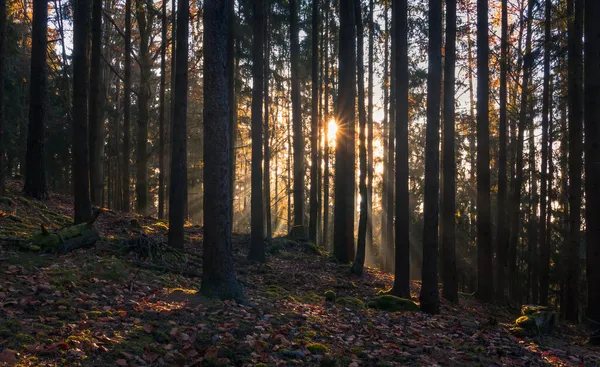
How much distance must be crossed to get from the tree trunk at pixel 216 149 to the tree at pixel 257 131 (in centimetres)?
616

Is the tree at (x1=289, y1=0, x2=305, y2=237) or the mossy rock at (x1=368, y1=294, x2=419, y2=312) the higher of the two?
the tree at (x1=289, y1=0, x2=305, y2=237)

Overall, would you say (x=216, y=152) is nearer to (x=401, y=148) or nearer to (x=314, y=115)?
(x=401, y=148)

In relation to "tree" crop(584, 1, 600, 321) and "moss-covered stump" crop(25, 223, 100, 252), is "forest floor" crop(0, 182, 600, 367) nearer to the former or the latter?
"moss-covered stump" crop(25, 223, 100, 252)

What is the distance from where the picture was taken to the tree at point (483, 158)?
15.3 meters

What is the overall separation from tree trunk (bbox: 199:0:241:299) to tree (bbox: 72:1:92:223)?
16.6 ft

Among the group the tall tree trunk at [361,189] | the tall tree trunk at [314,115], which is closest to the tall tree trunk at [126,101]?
the tall tree trunk at [314,115]

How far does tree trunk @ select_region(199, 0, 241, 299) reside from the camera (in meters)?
7.84

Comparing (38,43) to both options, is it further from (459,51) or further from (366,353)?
(459,51)

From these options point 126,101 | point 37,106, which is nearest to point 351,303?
point 37,106

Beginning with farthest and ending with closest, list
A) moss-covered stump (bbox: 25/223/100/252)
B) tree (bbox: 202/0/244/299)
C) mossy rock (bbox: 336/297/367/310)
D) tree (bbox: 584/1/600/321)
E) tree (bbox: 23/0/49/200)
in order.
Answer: tree (bbox: 23/0/49/200) < mossy rock (bbox: 336/297/367/310) < tree (bbox: 584/1/600/321) < moss-covered stump (bbox: 25/223/100/252) < tree (bbox: 202/0/244/299)

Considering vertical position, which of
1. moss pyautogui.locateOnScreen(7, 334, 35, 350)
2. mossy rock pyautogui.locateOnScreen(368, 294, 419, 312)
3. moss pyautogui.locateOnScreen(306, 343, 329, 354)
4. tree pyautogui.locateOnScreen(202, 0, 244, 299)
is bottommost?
mossy rock pyautogui.locateOnScreen(368, 294, 419, 312)

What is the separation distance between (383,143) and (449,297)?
1597cm

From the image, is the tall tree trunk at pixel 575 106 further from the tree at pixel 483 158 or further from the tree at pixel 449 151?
the tree at pixel 449 151

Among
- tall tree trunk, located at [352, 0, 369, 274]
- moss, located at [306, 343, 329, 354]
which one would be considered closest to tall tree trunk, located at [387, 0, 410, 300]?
tall tree trunk, located at [352, 0, 369, 274]
